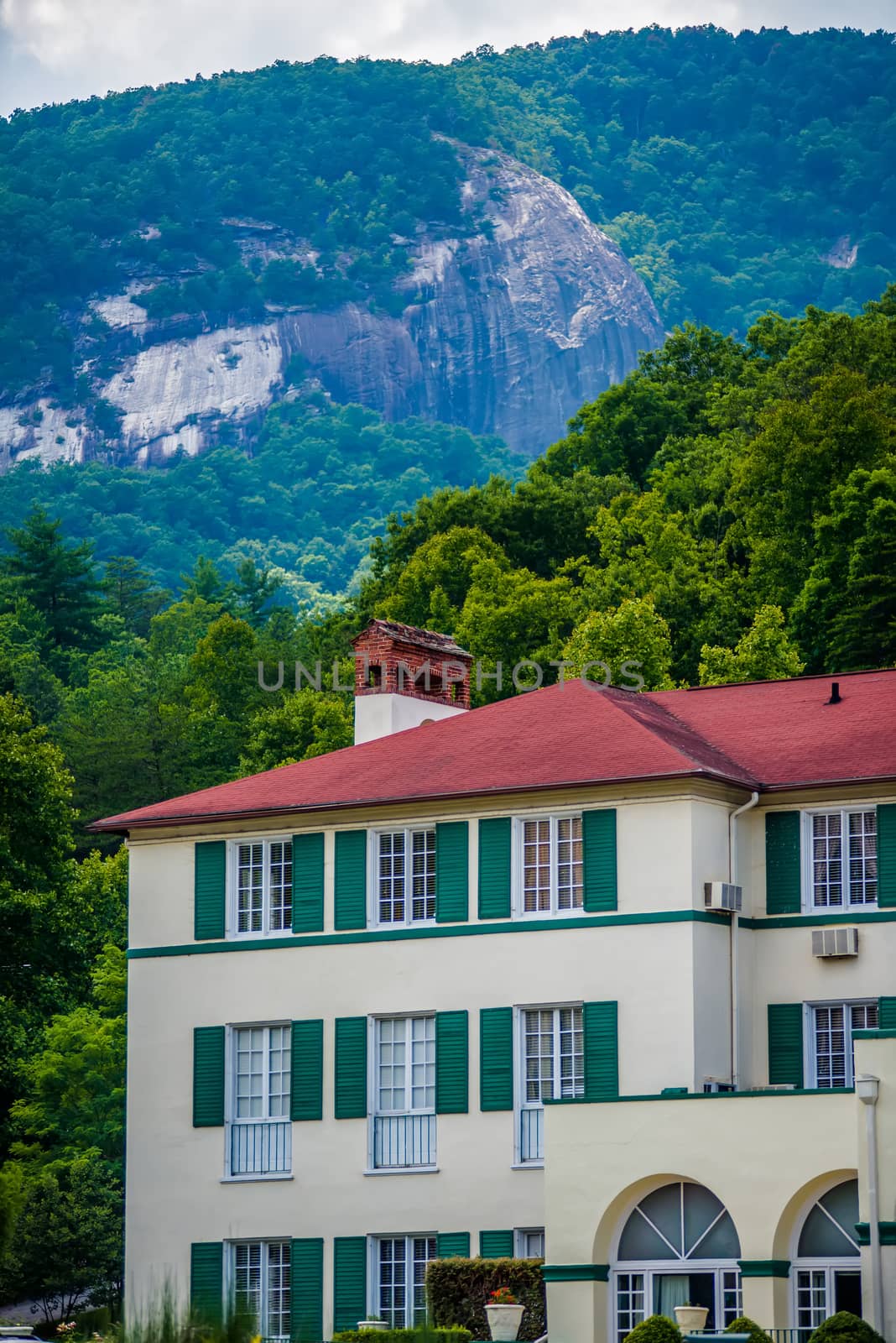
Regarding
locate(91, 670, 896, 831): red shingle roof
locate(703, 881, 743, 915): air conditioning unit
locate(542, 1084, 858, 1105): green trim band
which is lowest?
locate(542, 1084, 858, 1105): green trim band

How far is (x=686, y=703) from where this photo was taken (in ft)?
135

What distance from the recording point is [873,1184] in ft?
98.1

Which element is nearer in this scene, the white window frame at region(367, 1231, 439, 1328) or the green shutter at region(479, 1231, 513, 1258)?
the green shutter at region(479, 1231, 513, 1258)

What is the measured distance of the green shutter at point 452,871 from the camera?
1462 inches

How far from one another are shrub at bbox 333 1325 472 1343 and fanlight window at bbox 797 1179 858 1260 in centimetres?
478

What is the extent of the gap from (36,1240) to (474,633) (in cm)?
2812

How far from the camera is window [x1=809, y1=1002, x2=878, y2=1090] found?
35.2m

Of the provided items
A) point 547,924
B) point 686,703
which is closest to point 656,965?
point 547,924

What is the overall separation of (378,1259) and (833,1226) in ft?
27.1

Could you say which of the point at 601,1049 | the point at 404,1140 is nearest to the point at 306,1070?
the point at 404,1140

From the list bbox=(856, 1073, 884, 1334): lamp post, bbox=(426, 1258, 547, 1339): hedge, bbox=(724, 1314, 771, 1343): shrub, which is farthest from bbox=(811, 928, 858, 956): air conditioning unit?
bbox=(724, 1314, 771, 1343): shrub

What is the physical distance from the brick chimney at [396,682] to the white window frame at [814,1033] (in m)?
10.1

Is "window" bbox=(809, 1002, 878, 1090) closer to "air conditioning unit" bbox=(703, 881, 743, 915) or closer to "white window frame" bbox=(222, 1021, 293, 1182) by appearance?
"air conditioning unit" bbox=(703, 881, 743, 915)

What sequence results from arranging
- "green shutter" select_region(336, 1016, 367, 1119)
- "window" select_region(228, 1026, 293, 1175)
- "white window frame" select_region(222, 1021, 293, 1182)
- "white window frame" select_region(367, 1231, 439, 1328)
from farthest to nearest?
"window" select_region(228, 1026, 293, 1175)
"white window frame" select_region(222, 1021, 293, 1182)
"green shutter" select_region(336, 1016, 367, 1119)
"white window frame" select_region(367, 1231, 439, 1328)
